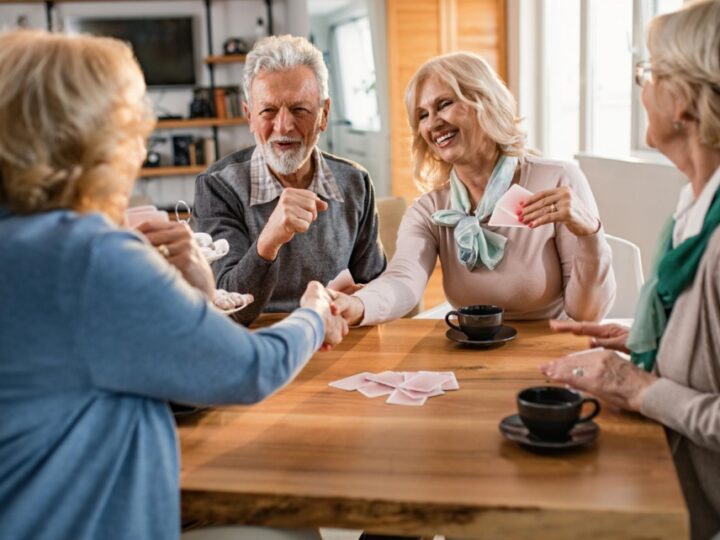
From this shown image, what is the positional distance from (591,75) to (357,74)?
270cm

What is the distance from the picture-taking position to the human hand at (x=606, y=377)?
144 cm

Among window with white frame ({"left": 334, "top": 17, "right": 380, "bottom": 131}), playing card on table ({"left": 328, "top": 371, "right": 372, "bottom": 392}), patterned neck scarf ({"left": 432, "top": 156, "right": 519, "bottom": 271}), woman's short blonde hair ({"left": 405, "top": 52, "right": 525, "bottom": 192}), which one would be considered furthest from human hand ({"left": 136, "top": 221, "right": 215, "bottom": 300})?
window with white frame ({"left": 334, "top": 17, "right": 380, "bottom": 131})

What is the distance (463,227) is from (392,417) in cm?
88

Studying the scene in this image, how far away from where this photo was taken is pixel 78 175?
3.76 ft

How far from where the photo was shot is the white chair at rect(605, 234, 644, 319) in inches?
106

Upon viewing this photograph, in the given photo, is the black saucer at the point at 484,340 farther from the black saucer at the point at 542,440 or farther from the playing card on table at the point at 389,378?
the black saucer at the point at 542,440

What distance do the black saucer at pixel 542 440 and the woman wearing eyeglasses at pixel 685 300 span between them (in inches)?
4.3

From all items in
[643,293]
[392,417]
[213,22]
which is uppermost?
[213,22]

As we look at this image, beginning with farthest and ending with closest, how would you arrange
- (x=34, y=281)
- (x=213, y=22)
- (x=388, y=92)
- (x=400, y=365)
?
(x=213, y=22), (x=388, y=92), (x=400, y=365), (x=34, y=281)

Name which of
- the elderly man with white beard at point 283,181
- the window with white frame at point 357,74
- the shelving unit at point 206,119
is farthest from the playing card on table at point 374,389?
the shelving unit at point 206,119

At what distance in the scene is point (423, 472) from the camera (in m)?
1.27

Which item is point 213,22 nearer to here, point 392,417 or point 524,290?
point 524,290

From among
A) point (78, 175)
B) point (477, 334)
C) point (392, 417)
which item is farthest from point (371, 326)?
point (78, 175)

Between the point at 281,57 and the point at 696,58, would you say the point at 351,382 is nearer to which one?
the point at 696,58
